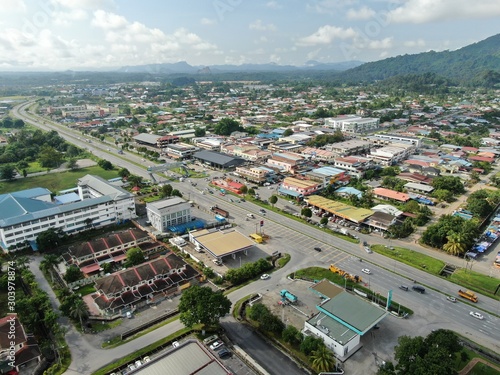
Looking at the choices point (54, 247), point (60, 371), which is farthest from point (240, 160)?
point (60, 371)

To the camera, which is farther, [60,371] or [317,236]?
[317,236]

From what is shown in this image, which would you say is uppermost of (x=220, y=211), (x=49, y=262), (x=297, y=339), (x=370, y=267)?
(x=49, y=262)

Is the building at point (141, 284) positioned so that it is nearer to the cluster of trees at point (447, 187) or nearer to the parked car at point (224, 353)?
the parked car at point (224, 353)

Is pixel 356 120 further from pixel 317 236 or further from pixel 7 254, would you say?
pixel 7 254

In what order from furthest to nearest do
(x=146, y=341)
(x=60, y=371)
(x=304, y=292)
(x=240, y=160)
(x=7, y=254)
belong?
(x=240, y=160), (x=7, y=254), (x=304, y=292), (x=146, y=341), (x=60, y=371)

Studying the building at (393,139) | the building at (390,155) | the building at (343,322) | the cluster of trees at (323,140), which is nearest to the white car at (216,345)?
the building at (343,322)

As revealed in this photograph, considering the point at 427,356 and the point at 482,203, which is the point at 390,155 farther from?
the point at 427,356

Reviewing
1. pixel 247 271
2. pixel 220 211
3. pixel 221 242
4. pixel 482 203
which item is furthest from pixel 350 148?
pixel 247 271

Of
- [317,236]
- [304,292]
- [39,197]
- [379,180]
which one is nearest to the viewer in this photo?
[304,292]
